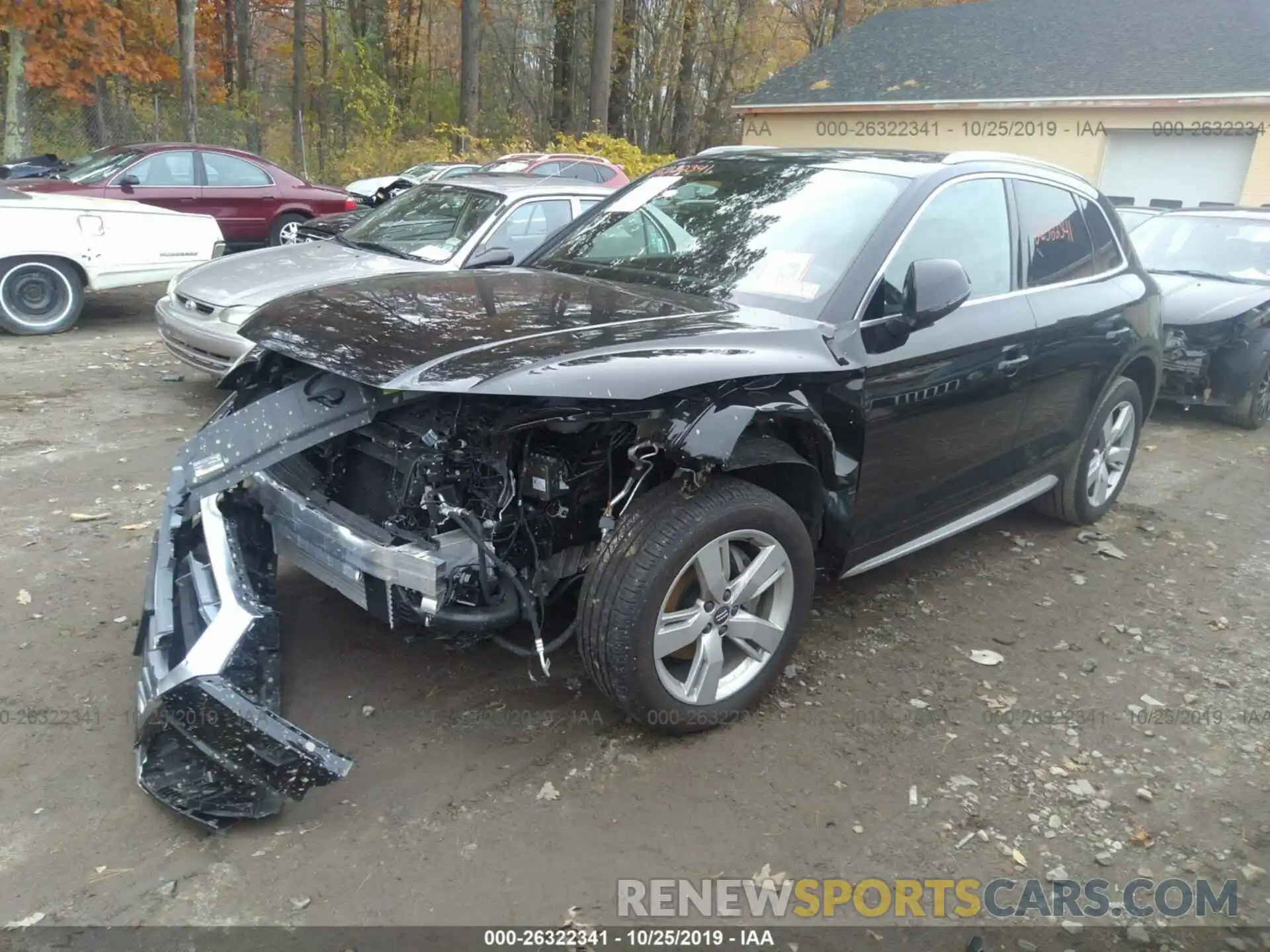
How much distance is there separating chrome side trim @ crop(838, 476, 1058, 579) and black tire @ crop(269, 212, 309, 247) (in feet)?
32.6

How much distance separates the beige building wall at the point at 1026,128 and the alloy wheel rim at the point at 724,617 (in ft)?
43.4

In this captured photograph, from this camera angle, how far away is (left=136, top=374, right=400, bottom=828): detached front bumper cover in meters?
2.48

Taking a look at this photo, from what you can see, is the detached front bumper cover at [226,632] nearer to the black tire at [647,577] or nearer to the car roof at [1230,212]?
the black tire at [647,577]

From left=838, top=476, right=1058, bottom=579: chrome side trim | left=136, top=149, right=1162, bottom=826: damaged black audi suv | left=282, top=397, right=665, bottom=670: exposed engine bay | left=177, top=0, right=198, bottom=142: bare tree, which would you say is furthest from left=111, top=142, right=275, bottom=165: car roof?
left=838, top=476, right=1058, bottom=579: chrome side trim

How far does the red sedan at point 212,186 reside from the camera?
10102 mm

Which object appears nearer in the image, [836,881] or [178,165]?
[836,881]

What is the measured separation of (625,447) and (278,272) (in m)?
4.49

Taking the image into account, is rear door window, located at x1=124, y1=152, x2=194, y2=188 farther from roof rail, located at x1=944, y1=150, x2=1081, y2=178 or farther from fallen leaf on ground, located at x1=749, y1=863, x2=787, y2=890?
fallen leaf on ground, located at x1=749, y1=863, x2=787, y2=890

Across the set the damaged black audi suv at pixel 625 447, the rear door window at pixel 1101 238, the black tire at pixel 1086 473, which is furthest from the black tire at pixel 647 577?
the rear door window at pixel 1101 238

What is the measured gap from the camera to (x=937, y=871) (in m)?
2.71

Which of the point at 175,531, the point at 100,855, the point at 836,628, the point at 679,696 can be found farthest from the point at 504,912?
the point at 836,628

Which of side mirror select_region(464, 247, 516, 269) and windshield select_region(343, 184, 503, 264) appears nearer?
side mirror select_region(464, 247, 516, 269)

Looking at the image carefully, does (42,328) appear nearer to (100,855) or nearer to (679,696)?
(100,855)

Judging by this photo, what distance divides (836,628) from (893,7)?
126 feet
